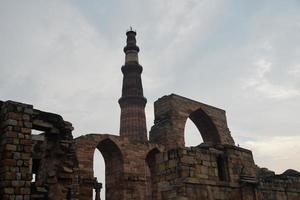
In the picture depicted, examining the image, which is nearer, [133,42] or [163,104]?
[163,104]

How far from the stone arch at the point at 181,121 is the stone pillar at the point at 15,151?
936cm

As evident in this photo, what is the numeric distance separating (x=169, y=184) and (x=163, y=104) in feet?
32.5

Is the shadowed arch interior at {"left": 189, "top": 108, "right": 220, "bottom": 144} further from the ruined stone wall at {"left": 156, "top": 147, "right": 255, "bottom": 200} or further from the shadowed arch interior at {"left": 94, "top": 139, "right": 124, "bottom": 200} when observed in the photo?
the ruined stone wall at {"left": 156, "top": 147, "right": 255, "bottom": 200}

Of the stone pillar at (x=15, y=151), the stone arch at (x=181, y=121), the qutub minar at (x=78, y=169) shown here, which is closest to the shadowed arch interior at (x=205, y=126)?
the stone arch at (x=181, y=121)

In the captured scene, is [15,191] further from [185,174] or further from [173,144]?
[173,144]

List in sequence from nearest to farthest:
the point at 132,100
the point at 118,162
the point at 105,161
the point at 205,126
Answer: the point at 118,162
the point at 105,161
the point at 205,126
the point at 132,100

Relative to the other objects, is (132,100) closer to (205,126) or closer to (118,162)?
(205,126)

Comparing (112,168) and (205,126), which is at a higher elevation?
(205,126)

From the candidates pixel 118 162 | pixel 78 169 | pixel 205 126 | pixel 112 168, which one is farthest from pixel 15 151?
pixel 205 126

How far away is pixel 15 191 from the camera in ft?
25.5

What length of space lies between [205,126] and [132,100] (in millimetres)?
8596

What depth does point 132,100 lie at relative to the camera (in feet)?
85.9

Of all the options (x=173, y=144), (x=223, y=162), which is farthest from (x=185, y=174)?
(x=173, y=144)

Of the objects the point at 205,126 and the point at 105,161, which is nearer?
the point at 105,161
